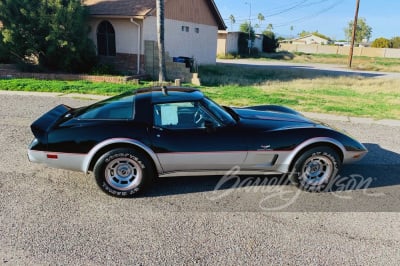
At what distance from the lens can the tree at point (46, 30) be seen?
13703 millimetres

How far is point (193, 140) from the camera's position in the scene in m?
4.02

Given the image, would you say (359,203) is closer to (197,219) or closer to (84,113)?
(197,219)

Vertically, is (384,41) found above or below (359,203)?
above

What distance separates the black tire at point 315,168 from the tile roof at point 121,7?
12.9 metres

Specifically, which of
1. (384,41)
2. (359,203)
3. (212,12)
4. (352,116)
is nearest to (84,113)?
(359,203)

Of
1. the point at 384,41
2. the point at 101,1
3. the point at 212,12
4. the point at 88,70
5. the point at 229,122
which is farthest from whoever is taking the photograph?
the point at 384,41

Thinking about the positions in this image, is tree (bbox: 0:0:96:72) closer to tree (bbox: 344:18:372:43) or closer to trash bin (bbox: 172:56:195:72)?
trash bin (bbox: 172:56:195:72)

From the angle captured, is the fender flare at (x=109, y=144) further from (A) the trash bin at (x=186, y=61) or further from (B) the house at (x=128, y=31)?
(A) the trash bin at (x=186, y=61)

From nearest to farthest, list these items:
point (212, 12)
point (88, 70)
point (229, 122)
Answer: point (229, 122) → point (88, 70) → point (212, 12)

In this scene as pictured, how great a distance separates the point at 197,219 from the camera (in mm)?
3654

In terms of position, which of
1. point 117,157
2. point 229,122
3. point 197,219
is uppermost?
point 229,122

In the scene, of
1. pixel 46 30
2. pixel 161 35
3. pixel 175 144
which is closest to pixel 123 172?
pixel 175 144

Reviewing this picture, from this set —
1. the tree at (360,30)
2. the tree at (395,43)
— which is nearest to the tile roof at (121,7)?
the tree at (395,43)

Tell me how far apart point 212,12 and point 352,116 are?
17.4 m
